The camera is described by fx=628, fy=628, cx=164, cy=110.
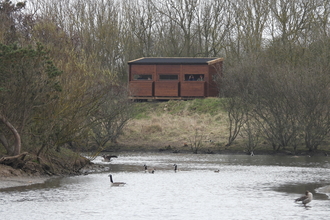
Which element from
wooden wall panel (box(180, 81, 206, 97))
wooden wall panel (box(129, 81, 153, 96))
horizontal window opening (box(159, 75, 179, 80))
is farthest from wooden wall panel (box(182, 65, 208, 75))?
wooden wall panel (box(129, 81, 153, 96))

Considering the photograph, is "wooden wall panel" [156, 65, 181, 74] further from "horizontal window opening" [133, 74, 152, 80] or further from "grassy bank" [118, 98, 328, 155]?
"grassy bank" [118, 98, 328, 155]

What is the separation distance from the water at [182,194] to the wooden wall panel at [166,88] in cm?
2628

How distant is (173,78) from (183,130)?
1055 centimetres

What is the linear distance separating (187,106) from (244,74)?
13.1 meters

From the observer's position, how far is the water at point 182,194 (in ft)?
74.6

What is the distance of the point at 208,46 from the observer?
254 feet

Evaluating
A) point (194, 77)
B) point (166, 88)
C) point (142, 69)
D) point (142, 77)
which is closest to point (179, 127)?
point (166, 88)

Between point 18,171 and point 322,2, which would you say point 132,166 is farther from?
point 322,2

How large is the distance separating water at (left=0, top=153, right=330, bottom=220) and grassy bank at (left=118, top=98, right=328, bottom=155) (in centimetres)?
1209

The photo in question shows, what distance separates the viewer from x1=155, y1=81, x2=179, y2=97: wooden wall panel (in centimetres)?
6906

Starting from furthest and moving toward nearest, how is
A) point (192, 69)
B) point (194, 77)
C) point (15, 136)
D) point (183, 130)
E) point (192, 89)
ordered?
point (194, 77), point (192, 89), point (192, 69), point (183, 130), point (15, 136)

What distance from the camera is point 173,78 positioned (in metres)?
69.9

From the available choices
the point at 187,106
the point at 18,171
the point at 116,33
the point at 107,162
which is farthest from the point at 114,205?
the point at 116,33

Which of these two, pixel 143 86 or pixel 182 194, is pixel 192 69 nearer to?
pixel 143 86
